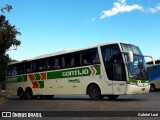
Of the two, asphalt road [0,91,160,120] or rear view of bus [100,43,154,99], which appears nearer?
asphalt road [0,91,160,120]

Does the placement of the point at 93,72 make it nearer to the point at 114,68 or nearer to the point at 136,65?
the point at 114,68

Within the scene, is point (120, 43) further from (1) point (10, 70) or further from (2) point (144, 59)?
(1) point (10, 70)

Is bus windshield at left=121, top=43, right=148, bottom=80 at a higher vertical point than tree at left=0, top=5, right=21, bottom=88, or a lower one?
lower

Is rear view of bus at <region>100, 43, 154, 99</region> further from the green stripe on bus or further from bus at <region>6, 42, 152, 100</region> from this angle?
the green stripe on bus

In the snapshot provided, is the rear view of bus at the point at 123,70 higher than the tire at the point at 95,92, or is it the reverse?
the rear view of bus at the point at 123,70

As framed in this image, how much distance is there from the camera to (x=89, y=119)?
11016 mm

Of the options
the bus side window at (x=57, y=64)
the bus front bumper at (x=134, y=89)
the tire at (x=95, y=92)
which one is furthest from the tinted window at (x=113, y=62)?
the bus side window at (x=57, y=64)

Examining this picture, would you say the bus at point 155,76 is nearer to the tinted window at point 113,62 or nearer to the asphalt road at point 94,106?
the asphalt road at point 94,106

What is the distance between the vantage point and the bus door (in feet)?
61.7

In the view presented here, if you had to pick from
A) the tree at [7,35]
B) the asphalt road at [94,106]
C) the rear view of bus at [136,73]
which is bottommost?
the asphalt road at [94,106]

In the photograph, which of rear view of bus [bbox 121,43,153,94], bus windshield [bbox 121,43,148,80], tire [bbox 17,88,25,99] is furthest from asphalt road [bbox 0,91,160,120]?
tire [bbox 17,88,25,99]

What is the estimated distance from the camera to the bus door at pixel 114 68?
61.7 feet

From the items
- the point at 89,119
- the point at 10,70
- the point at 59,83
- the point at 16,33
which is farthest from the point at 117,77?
the point at 10,70

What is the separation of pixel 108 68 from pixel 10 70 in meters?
12.6
